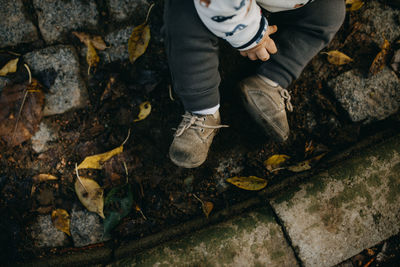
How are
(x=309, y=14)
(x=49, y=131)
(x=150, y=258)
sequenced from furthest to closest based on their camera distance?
1. (x=49, y=131)
2. (x=150, y=258)
3. (x=309, y=14)

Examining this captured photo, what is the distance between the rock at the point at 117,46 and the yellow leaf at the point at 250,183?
77 cm

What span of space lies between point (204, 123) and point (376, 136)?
81 cm

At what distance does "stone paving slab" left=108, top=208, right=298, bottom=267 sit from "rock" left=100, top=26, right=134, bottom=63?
88 cm

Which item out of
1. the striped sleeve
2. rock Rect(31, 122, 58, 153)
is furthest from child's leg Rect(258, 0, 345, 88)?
rock Rect(31, 122, 58, 153)

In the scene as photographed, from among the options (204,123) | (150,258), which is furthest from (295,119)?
(150,258)

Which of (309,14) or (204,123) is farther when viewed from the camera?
(204,123)

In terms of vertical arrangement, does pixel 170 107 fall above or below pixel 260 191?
above

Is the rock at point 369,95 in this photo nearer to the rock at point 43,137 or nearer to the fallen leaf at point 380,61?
the fallen leaf at point 380,61

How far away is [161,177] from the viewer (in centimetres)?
120

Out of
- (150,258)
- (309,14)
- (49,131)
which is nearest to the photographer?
Answer: (309,14)

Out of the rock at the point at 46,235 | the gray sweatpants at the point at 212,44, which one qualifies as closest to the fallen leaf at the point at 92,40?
the gray sweatpants at the point at 212,44

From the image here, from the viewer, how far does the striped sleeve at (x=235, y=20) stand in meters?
0.79

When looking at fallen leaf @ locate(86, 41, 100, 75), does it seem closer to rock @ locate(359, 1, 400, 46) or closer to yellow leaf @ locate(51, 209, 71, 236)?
yellow leaf @ locate(51, 209, 71, 236)

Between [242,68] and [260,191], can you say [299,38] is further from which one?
[260,191]
